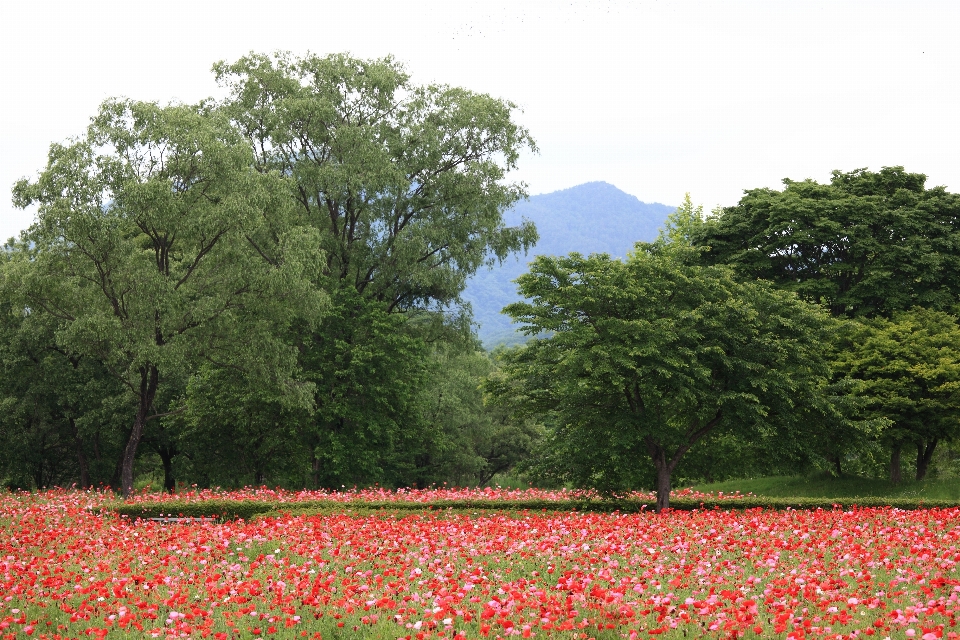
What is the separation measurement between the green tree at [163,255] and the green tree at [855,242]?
62.5 ft

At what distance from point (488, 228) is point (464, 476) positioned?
25.7 meters

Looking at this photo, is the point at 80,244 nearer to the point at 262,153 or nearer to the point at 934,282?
the point at 262,153

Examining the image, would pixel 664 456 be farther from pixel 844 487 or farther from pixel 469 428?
pixel 469 428

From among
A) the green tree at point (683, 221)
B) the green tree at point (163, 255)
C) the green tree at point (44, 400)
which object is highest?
the green tree at point (683, 221)

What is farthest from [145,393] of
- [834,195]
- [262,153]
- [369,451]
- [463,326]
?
[834,195]

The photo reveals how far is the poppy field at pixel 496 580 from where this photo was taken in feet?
28.3

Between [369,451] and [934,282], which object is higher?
[934,282]

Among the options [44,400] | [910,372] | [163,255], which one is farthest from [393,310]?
[910,372]

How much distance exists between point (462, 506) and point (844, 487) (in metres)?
17.4

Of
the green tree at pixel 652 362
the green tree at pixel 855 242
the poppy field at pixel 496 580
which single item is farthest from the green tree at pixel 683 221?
the poppy field at pixel 496 580

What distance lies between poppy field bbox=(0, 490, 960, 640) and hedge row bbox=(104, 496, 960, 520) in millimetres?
5891

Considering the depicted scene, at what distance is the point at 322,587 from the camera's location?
10086 mm

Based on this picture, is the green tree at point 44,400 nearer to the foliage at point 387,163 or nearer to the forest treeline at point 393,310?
the forest treeline at point 393,310

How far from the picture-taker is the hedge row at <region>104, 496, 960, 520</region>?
2336cm
